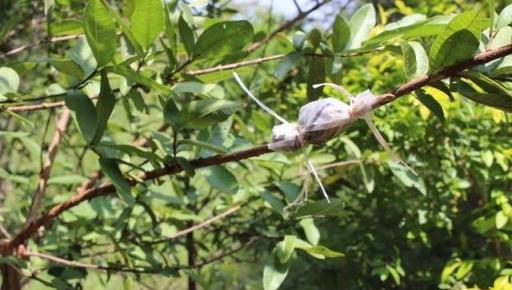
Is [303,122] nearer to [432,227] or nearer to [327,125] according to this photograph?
[327,125]

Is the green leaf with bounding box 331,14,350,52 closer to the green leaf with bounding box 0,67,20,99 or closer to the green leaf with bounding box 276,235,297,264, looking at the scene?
the green leaf with bounding box 276,235,297,264

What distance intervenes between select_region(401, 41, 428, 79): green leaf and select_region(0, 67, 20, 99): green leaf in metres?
0.52

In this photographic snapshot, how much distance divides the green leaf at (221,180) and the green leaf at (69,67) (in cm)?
25

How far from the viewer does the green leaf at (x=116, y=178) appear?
0.90m

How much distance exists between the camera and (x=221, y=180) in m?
1.07

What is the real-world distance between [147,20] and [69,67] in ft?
0.39

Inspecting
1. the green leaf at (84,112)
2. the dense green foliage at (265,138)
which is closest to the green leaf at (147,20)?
the dense green foliage at (265,138)

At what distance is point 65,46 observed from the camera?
2135 mm

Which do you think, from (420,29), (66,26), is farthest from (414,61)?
(66,26)

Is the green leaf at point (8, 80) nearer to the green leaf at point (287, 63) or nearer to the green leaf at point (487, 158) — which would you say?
the green leaf at point (287, 63)

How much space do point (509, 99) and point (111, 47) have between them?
457mm

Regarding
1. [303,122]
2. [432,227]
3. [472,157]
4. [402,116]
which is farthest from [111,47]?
[432,227]

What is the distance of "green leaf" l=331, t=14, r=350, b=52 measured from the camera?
105cm

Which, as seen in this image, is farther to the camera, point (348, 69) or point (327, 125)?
point (348, 69)
